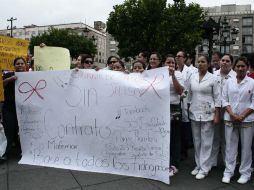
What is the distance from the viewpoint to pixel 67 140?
18.3 ft

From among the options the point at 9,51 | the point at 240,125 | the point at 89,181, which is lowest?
the point at 89,181

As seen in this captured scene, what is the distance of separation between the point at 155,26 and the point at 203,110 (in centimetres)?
3151

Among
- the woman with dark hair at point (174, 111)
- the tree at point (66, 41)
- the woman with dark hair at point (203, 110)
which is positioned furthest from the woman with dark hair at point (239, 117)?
the tree at point (66, 41)

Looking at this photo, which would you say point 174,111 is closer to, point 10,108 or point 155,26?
point 10,108

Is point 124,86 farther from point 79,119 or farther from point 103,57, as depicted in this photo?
point 103,57

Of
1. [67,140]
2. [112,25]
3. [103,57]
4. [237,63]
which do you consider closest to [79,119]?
[67,140]

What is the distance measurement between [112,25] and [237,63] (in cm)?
3259

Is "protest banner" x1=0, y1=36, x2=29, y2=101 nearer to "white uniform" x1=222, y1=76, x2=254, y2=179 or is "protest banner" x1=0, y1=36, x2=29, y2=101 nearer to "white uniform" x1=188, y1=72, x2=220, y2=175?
"white uniform" x1=188, y1=72, x2=220, y2=175

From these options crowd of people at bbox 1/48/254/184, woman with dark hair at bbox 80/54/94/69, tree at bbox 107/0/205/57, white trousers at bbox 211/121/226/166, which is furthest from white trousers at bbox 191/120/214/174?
tree at bbox 107/0/205/57

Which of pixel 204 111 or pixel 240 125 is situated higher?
pixel 204 111

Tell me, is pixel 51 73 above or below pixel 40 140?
above

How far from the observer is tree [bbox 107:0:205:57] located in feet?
113

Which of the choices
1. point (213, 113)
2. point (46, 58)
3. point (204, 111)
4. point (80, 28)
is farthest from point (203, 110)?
point (80, 28)

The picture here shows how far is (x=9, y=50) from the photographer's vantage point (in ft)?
21.8
